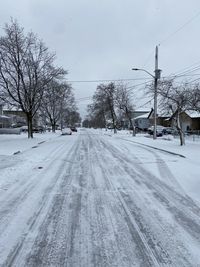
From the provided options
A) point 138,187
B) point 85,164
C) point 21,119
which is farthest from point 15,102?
point 21,119

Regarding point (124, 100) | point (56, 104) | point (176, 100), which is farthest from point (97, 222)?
point (56, 104)

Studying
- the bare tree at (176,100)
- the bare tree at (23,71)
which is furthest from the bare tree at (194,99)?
the bare tree at (23,71)

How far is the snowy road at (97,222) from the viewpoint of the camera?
A: 4.59 meters

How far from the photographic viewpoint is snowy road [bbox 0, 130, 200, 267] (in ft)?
15.1

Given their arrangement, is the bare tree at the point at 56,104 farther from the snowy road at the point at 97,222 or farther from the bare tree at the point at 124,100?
the snowy road at the point at 97,222

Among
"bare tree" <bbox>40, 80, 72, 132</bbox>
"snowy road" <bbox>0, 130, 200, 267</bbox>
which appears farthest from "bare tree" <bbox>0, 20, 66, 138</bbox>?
"snowy road" <bbox>0, 130, 200, 267</bbox>

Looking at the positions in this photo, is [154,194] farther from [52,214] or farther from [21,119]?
[21,119]

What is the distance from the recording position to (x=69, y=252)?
4.74m

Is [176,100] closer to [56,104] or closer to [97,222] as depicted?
[97,222]

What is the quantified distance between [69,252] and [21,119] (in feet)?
393

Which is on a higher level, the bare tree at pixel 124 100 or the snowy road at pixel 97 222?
the bare tree at pixel 124 100

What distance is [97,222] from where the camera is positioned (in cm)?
611

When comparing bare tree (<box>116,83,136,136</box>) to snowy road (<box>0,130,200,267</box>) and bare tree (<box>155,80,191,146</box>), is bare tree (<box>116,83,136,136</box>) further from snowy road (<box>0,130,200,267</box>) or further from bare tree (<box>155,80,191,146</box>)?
snowy road (<box>0,130,200,267</box>)

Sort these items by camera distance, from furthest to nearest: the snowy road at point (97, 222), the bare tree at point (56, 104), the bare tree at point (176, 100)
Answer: the bare tree at point (56, 104)
the bare tree at point (176, 100)
the snowy road at point (97, 222)
